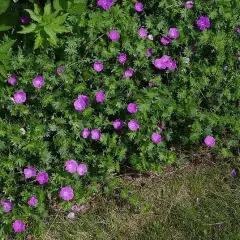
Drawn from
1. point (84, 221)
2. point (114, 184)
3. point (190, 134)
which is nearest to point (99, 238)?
point (84, 221)

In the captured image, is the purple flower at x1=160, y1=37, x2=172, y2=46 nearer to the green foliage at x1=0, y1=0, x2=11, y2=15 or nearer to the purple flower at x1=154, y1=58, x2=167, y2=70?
the purple flower at x1=154, y1=58, x2=167, y2=70

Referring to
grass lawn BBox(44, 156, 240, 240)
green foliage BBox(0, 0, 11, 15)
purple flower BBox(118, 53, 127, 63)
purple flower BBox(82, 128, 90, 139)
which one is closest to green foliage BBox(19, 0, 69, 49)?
green foliage BBox(0, 0, 11, 15)

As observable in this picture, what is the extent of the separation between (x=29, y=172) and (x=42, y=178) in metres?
0.09

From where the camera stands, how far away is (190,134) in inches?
127

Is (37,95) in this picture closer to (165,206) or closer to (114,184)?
(114,184)

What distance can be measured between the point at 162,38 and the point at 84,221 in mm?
1298

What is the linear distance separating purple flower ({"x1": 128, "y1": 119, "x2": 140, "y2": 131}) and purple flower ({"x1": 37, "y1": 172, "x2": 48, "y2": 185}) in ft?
1.91

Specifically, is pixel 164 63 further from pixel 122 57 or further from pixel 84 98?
pixel 84 98

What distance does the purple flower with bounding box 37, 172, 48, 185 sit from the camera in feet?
9.82

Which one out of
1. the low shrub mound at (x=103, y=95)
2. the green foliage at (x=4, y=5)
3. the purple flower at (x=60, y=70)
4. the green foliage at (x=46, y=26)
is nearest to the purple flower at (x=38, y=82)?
the low shrub mound at (x=103, y=95)

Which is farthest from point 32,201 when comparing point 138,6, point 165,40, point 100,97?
point 138,6

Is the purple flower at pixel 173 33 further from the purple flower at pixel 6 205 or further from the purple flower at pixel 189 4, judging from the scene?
the purple flower at pixel 6 205

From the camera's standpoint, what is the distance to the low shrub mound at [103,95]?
3.02 meters

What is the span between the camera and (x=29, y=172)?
301cm
